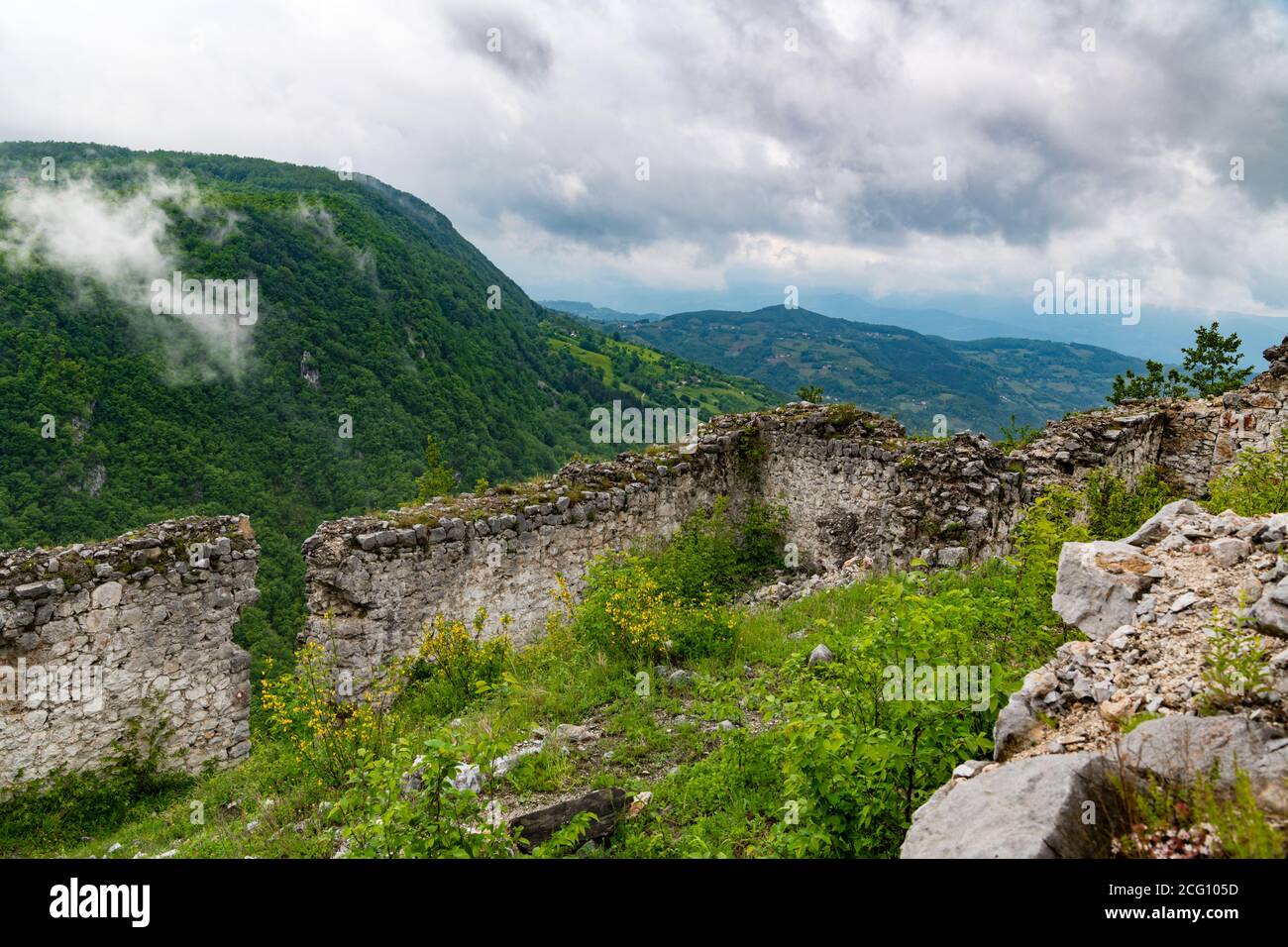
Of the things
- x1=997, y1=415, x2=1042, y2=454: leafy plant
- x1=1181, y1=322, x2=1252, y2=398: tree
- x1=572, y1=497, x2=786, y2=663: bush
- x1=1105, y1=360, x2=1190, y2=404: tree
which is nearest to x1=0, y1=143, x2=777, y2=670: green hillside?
x1=572, y1=497, x2=786, y2=663: bush

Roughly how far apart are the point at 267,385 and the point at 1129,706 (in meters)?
83.1

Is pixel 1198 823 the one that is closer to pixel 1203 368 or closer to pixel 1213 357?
pixel 1213 357

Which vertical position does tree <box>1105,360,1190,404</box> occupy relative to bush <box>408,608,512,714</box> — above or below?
above

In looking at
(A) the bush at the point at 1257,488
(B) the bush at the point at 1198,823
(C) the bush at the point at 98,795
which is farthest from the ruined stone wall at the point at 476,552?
(B) the bush at the point at 1198,823

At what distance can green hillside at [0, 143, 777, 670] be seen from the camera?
50500 mm

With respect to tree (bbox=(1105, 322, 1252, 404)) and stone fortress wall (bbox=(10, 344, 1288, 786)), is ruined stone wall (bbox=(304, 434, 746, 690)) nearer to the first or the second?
stone fortress wall (bbox=(10, 344, 1288, 786))

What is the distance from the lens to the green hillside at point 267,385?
5050 cm

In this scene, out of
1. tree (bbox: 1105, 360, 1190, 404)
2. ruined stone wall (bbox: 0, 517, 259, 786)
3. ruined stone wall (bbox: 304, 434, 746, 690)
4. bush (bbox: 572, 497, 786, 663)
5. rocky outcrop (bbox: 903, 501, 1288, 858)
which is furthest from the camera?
tree (bbox: 1105, 360, 1190, 404)

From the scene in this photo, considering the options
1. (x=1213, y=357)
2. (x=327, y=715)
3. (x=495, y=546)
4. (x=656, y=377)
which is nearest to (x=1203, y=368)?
(x=1213, y=357)

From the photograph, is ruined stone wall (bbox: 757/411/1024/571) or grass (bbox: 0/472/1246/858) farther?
ruined stone wall (bbox: 757/411/1024/571)

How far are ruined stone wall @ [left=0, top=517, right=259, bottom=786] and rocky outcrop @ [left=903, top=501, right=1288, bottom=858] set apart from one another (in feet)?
30.3
